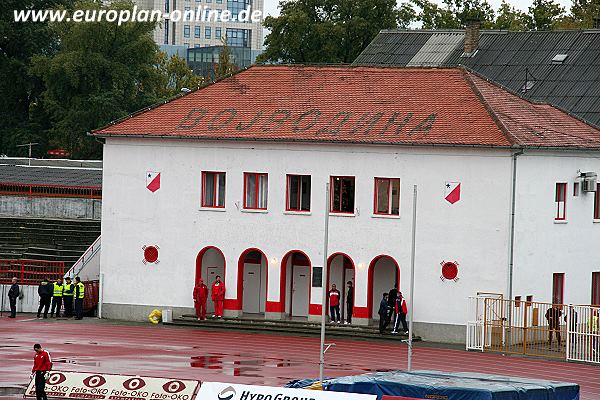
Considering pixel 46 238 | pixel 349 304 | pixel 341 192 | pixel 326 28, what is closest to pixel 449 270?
pixel 349 304

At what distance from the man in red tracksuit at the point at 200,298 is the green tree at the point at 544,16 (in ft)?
170

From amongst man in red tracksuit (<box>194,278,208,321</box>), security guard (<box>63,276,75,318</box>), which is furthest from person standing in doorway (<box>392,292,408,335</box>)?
security guard (<box>63,276,75,318</box>)

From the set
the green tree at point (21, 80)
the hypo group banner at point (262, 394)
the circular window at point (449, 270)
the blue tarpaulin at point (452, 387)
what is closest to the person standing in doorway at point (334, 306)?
the circular window at point (449, 270)

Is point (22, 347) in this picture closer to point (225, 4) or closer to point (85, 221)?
point (85, 221)

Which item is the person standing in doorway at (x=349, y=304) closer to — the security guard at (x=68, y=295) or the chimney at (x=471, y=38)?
the security guard at (x=68, y=295)

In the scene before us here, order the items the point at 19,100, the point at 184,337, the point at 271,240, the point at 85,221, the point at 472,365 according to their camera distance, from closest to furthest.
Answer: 1. the point at 472,365
2. the point at 184,337
3. the point at 271,240
4. the point at 85,221
5. the point at 19,100

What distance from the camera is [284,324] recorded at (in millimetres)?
53906

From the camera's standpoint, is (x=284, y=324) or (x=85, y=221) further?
(x=85, y=221)

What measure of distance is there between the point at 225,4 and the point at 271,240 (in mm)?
135110

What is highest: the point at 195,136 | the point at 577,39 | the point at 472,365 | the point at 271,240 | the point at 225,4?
the point at 225,4

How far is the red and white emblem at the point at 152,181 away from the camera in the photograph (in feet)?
185

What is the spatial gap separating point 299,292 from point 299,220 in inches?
120

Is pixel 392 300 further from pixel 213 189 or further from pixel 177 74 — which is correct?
pixel 177 74

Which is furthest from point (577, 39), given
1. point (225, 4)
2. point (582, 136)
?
point (225, 4)
